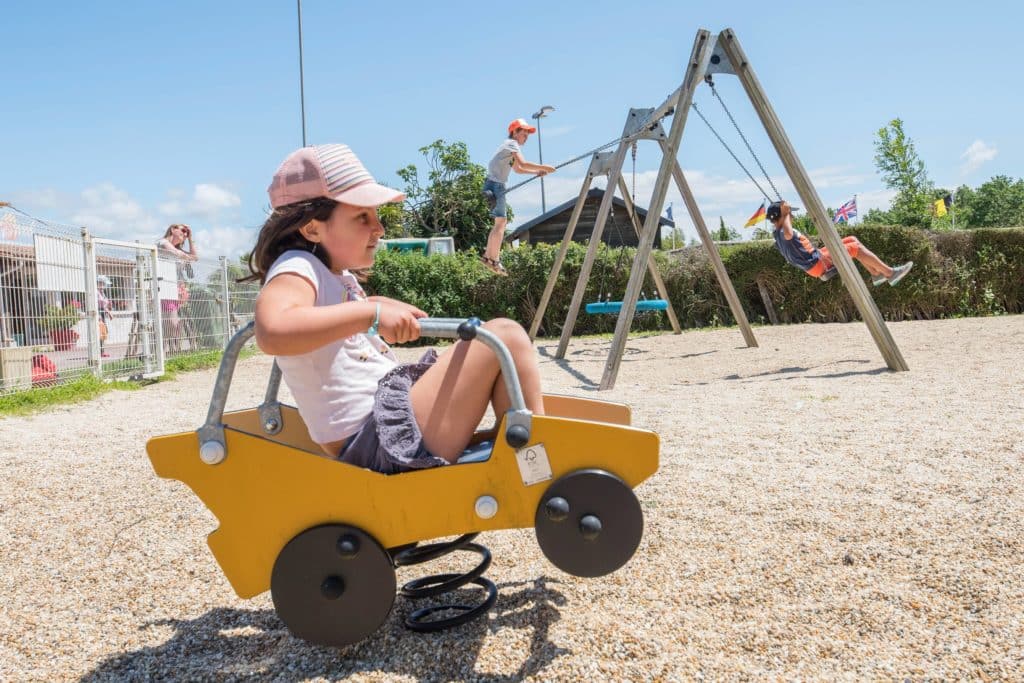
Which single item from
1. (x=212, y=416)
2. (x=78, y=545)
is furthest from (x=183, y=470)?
(x=78, y=545)

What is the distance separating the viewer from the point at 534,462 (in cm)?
164

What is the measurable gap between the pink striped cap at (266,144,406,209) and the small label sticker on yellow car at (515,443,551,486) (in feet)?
2.25

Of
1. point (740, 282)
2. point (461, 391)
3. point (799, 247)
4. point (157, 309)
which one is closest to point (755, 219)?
point (740, 282)

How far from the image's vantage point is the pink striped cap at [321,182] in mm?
1758

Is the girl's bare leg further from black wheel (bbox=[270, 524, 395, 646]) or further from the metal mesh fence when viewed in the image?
the metal mesh fence

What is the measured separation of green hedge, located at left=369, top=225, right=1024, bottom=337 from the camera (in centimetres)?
1208

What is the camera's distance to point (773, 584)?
2.08 meters

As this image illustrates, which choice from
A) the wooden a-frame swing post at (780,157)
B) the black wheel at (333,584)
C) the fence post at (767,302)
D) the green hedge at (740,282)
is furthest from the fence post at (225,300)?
the black wheel at (333,584)

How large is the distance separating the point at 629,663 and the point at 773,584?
0.60 meters

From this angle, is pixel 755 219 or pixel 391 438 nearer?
pixel 391 438

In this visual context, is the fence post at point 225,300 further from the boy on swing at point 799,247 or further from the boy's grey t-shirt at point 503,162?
the boy on swing at point 799,247

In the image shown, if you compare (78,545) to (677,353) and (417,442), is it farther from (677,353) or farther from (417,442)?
(677,353)

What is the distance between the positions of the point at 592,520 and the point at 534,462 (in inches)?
7.1

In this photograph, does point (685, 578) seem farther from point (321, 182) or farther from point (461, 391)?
point (321, 182)
